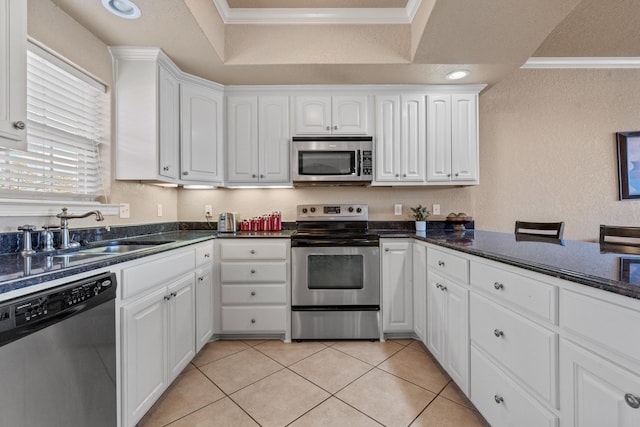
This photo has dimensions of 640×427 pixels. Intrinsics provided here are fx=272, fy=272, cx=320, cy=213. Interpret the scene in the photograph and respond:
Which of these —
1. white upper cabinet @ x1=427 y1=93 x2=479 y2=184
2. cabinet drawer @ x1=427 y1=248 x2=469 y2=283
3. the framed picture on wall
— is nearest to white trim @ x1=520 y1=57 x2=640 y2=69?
the framed picture on wall

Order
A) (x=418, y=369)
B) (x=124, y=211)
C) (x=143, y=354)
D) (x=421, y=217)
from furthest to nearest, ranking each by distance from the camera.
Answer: (x=421, y=217) → (x=124, y=211) → (x=418, y=369) → (x=143, y=354)

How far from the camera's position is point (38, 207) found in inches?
57.6

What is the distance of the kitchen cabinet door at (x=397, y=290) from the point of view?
7.68 feet

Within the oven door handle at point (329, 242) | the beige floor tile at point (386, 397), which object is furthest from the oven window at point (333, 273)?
the beige floor tile at point (386, 397)

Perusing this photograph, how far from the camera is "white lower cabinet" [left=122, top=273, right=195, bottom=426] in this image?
130cm

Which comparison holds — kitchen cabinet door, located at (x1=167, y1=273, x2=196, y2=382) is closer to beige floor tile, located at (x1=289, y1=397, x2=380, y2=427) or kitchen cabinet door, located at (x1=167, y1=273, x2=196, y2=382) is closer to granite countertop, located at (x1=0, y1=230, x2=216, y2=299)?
granite countertop, located at (x1=0, y1=230, x2=216, y2=299)

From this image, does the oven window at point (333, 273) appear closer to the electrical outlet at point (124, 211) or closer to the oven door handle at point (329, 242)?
the oven door handle at point (329, 242)

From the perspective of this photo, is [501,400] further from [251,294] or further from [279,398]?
[251,294]

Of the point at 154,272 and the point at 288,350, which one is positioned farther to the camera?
the point at 288,350

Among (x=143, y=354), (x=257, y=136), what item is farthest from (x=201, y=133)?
(x=143, y=354)

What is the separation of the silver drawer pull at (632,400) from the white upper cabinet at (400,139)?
2.07 m

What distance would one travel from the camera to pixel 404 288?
7.68ft

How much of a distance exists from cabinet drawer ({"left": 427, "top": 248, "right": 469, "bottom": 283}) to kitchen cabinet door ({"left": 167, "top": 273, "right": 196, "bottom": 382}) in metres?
1.73

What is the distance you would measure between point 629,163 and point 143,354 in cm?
457
